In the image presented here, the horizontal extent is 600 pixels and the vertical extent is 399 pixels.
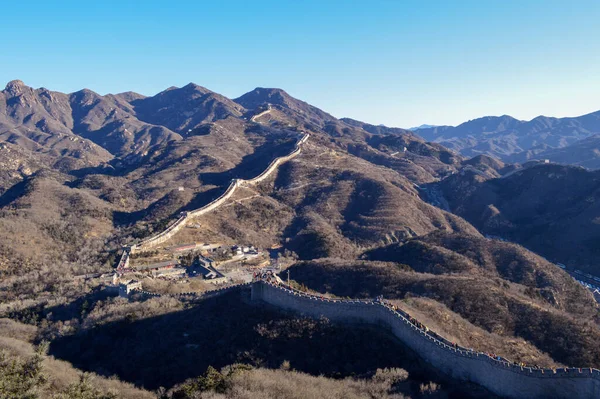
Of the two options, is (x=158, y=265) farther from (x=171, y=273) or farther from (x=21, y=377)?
(x=21, y=377)

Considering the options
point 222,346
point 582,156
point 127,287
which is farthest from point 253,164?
point 582,156

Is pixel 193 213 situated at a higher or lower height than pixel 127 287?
higher

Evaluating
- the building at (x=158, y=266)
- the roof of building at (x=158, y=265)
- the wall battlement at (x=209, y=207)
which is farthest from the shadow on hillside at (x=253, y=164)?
the building at (x=158, y=266)

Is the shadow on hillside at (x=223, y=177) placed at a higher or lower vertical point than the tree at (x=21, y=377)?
higher

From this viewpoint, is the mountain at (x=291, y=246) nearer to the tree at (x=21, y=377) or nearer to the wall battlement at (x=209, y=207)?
the wall battlement at (x=209, y=207)

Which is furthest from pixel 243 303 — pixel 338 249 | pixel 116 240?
pixel 116 240

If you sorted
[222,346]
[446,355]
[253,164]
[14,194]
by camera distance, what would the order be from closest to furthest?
1. [446,355]
2. [222,346]
3. [14,194]
4. [253,164]
